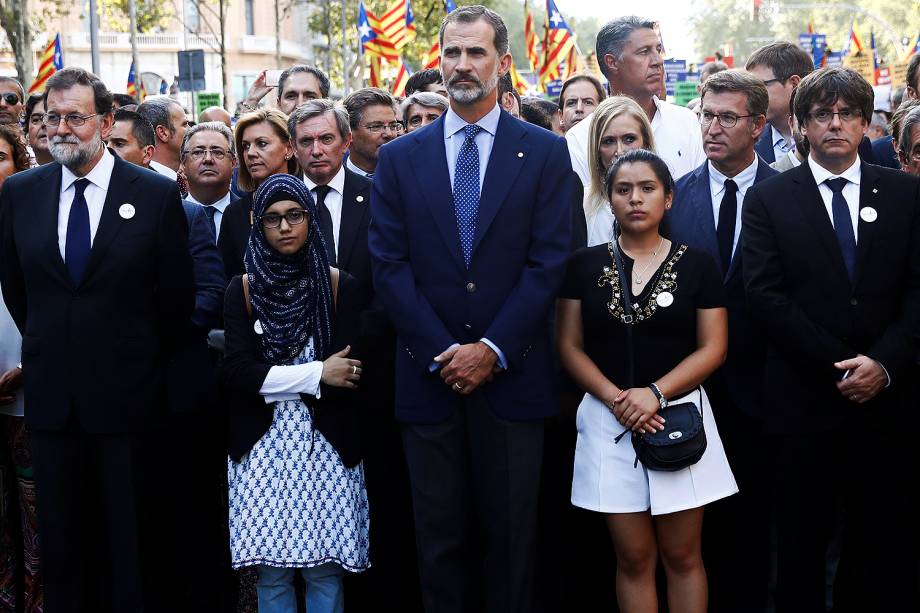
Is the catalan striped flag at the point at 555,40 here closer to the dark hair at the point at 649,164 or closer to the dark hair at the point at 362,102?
the dark hair at the point at 362,102

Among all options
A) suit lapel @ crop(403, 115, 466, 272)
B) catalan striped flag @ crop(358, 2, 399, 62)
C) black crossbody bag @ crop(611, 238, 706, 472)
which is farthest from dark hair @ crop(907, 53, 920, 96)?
catalan striped flag @ crop(358, 2, 399, 62)

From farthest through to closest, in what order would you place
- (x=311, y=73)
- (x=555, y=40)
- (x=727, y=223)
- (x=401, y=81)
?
(x=555, y=40), (x=401, y=81), (x=311, y=73), (x=727, y=223)

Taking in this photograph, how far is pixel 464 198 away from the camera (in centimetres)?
503

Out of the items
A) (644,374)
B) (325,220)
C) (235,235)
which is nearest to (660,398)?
(644,374)

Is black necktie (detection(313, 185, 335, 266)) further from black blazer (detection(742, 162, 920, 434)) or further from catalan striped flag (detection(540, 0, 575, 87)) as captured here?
catalan striped flag (detection(540, 0, 575, 87))

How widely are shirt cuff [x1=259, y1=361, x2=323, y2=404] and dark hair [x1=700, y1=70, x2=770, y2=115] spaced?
8.07ft

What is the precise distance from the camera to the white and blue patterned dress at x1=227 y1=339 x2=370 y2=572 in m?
5.00

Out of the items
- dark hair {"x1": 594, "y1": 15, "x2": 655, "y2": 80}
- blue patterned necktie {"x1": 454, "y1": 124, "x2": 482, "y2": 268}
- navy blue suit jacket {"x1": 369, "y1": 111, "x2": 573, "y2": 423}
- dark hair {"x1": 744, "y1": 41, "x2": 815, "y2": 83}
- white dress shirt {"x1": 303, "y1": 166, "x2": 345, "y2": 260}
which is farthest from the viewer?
dark hair {"x1": 744, "y1": 41, "x2": 815, "y2": 83}

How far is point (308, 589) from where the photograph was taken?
5.16 m

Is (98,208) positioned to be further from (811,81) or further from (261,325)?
(811,81)

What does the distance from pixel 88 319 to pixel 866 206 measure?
3.47 meters

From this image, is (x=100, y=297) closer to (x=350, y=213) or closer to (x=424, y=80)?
(x=350, y=213)

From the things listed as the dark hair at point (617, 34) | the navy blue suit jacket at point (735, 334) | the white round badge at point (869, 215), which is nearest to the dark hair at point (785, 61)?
the dark hair at point (617, 34)

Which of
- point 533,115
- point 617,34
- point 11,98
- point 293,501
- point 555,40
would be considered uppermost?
point 555,40
